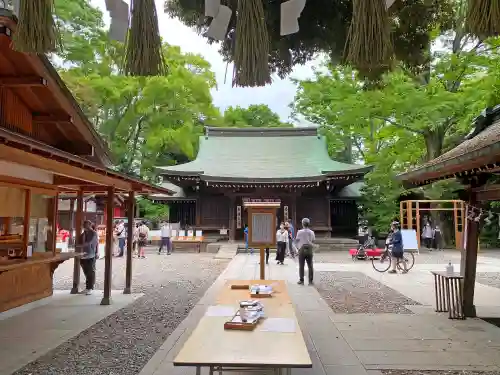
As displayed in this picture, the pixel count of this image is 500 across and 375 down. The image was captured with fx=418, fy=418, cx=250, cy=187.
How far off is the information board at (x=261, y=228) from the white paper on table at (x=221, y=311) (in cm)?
376

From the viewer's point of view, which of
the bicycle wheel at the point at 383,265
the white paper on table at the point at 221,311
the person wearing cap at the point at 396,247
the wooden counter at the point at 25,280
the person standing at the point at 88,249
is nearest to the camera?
the white paper on table at the point at 221,311

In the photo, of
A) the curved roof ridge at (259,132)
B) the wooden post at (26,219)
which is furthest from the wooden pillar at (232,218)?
the wooden post at (26,219)

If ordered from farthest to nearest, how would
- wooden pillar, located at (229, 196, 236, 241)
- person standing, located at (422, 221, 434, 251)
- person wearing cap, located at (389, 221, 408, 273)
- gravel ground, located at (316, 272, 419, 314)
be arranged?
wooden pillar, located at (229, 196, 236, 241)
person standing, located at (422, 221, 434, 251)
person wearing cap, located at (389, 221, 408, 273)
gravel ground, located at (316, 272, 419, 314)

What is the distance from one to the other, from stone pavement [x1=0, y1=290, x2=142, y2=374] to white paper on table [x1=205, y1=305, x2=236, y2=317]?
221 centimetres

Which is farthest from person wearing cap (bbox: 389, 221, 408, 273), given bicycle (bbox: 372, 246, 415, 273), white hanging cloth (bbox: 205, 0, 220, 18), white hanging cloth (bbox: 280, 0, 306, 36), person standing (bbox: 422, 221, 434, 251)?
white hanging cloth (bbox: 205, 0, 220, 18)

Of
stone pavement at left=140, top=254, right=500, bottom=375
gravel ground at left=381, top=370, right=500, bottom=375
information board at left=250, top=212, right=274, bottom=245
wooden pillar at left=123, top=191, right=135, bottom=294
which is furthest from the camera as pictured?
wooden pillar at left=123, top=191, right=135, bottom=294

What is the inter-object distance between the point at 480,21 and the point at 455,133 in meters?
21.4

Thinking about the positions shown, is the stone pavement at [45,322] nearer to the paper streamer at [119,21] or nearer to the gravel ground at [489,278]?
the paper streamer at [119,21]

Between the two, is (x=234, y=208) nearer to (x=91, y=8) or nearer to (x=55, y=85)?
(x=91, y=8)

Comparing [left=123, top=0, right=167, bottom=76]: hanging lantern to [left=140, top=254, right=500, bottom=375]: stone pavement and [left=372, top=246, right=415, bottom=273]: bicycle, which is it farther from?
[left=372, top=246, right=415, bottom=273]: bicycle

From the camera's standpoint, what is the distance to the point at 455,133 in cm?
2127

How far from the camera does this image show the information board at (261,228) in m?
7.89

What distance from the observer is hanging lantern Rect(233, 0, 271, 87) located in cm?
233

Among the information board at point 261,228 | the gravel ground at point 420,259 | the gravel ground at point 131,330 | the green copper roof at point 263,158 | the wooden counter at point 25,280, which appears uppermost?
the green copper roof at point 263,158
